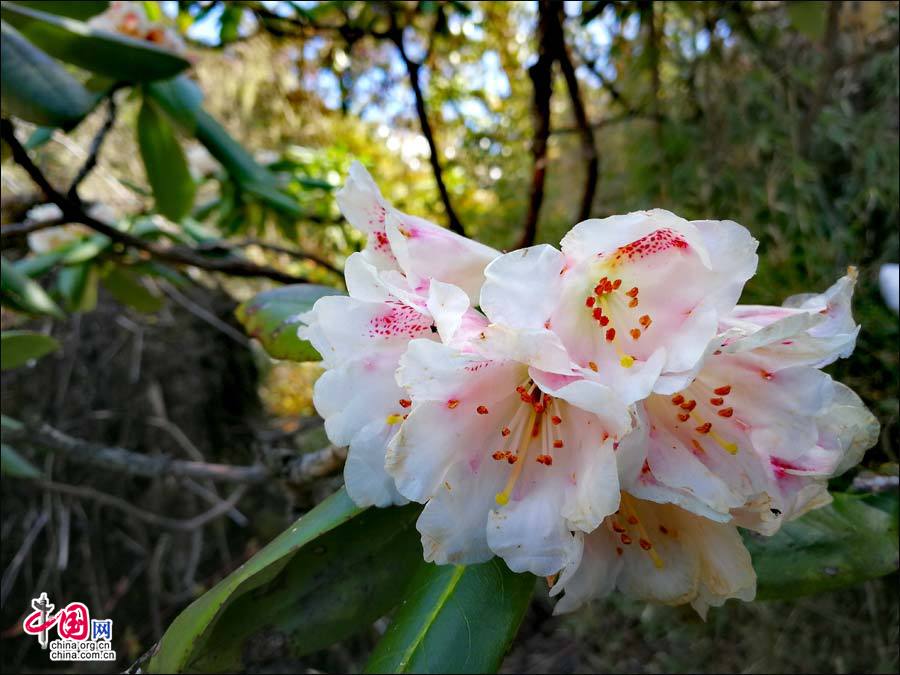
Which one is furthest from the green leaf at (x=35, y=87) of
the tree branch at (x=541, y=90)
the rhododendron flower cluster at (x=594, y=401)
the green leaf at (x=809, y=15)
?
the green leaf at (x=809, y=15)

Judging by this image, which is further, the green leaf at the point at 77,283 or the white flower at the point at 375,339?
the green leaf at the point at 77,283

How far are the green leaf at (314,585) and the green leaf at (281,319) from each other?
0.53 feet

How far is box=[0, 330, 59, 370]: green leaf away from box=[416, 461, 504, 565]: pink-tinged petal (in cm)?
77

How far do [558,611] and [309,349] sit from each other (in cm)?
35

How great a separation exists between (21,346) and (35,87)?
14.4 inches

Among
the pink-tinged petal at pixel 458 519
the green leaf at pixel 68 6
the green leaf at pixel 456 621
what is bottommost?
the green leaf at pixel 456 621

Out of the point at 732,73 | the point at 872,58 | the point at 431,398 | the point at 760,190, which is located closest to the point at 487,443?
the point at 431,398

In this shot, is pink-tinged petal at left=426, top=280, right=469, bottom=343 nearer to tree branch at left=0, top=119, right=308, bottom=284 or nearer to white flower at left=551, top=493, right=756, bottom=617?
white flower at left=551, top=493, right=756, bottom=617

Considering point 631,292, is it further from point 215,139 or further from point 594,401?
point 215,139

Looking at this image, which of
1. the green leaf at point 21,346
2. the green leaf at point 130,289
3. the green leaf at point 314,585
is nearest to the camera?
the green leaf at point 314,585

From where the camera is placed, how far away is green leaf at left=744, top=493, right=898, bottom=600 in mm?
646

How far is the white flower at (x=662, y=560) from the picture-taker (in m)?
0.48

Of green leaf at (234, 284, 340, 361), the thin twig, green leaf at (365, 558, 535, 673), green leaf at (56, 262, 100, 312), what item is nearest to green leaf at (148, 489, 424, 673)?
green leaf at (365, 558, 535, 673)

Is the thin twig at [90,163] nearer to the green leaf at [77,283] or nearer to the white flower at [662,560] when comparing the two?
the green leaf at [77,283]
